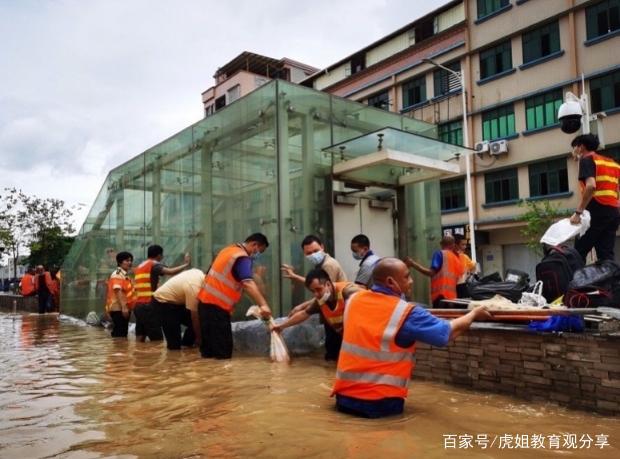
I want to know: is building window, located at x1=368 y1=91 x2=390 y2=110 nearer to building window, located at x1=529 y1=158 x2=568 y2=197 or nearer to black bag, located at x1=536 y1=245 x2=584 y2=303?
building window, located at x1=529 y1=158 x2=568 y2=197

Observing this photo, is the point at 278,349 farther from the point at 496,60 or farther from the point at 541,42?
the point at 496,60

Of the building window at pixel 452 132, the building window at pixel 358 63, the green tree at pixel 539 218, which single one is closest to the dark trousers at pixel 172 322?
the green tree at pixel 539 218

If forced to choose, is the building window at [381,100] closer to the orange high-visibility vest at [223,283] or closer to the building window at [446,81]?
the building window at [446,81]

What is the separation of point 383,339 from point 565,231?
3199mm

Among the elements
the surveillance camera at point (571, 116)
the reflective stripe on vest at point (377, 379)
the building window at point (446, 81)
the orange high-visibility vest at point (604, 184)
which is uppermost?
the building window at point (446, 81)

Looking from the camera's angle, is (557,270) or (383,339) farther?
(557,270)

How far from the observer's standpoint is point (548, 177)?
75.3 feet

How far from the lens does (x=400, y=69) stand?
2989cm

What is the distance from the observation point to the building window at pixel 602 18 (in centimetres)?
2077

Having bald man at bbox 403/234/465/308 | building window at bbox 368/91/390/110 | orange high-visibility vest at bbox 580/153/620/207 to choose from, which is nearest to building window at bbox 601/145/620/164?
building window at bbox 368/91/390/110

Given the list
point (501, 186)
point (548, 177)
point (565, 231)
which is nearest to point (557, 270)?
point (565, 231)

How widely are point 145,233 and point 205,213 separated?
310 cm

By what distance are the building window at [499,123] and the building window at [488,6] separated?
470 centimetres

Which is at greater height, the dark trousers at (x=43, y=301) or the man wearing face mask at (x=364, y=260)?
the man wearing face mask at (x=364, y=260)
